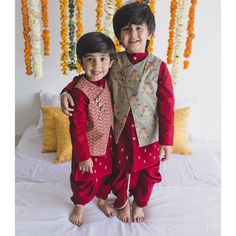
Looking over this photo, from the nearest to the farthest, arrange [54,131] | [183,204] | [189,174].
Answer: [183,204] → [189,174] → [54,131]

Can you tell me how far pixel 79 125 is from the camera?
1.24m

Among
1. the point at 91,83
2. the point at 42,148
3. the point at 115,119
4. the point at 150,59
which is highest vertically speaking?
the point at 150,59

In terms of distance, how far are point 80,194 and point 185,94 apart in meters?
1.45

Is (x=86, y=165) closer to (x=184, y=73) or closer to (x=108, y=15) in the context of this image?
(x=108, y=15)

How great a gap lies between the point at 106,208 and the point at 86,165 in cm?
34

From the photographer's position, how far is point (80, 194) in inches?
54.9

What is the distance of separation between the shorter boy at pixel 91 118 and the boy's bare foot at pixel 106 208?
5.2 inches

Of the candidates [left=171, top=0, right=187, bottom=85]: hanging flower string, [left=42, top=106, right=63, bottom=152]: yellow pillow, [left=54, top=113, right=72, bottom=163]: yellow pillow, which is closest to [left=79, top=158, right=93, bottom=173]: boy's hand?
[left=54, top=113, right=72, bottom=163]: yellow pillow

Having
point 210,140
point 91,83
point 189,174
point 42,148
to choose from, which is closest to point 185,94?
point 210,140

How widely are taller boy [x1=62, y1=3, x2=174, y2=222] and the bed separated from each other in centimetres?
27

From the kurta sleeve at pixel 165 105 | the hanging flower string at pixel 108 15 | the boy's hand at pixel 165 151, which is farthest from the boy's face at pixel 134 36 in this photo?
the hanging flower string at pixel 108 15

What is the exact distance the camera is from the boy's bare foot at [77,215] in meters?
1.40

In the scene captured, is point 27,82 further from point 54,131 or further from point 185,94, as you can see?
point 185,94

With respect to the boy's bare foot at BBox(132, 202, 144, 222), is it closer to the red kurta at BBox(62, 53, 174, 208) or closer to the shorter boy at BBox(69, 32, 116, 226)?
the red kurta at BBox(62, 53, 174, 208)
